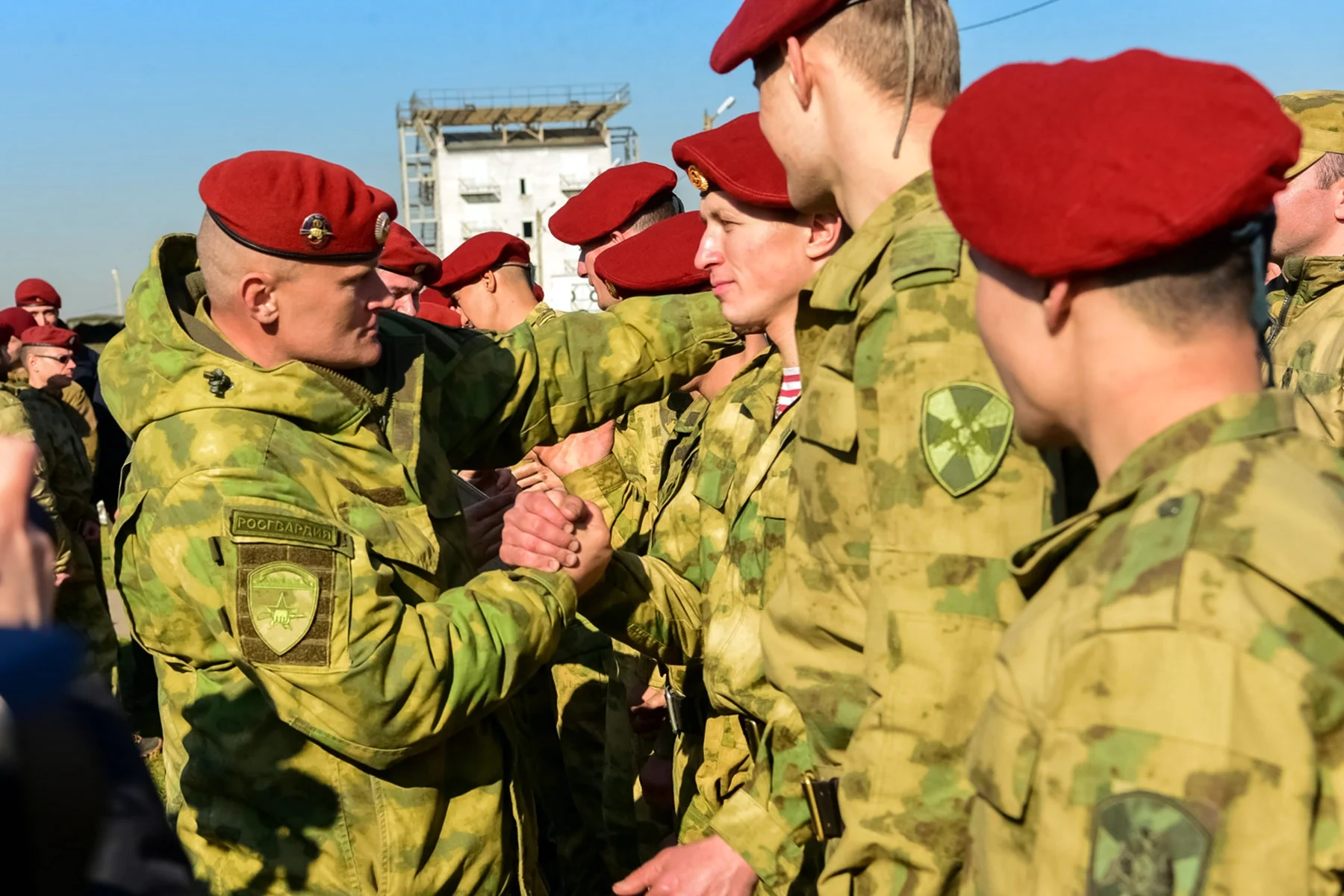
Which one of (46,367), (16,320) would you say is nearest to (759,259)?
(46,367)

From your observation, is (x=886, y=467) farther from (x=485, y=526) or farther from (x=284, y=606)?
(x=485, y=526)

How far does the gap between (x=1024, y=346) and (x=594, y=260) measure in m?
4.35

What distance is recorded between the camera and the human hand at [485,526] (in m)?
3.79

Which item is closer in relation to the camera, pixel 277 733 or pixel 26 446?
pixel 26 446

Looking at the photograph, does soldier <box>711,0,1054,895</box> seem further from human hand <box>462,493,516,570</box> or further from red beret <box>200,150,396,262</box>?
human hand <box>462,493,516,570</box>

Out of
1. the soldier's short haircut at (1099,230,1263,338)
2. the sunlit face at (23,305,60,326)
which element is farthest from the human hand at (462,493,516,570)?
the sunlit face at (23,305,60,326)

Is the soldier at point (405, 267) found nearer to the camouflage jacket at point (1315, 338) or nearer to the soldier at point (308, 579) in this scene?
the soldier at point (308, 579)

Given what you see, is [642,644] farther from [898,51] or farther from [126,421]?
[898,51]

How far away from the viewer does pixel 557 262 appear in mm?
62125

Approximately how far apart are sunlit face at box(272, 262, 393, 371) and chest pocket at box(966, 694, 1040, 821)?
2.14 m

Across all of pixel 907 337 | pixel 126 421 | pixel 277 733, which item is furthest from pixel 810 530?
pixel 126 421

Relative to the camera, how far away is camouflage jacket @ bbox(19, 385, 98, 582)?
30.1 ft

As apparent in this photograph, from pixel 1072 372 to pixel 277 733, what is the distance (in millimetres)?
2242

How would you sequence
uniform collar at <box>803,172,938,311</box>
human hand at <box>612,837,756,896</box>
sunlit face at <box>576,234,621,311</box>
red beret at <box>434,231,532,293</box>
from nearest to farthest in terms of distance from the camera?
uniform collar at <box>803,172,938,311</box>, human hand at <box>612,837,756,896</box>, sunlit face at <box>576,234,621,311</box>, red beret at <box>434,231,532,293</box>
